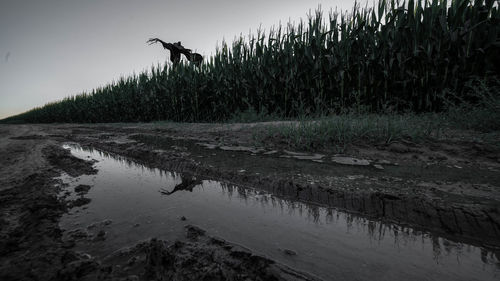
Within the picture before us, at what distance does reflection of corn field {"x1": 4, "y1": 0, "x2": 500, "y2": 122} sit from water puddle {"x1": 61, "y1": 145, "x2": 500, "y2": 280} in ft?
9.60

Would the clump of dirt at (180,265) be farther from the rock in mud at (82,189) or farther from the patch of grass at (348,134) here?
the patch of grass at (348,134)

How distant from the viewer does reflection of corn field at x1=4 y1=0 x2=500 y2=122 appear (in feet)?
15.7

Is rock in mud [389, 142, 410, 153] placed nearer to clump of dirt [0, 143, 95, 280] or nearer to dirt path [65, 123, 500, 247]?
dirt path [65, 123, 500, 247]

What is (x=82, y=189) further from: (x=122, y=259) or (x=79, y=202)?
(x=122, y=259)

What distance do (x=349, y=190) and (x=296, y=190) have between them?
38 cm

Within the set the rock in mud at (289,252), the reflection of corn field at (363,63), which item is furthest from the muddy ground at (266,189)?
the reflection of corn field at (363,63)

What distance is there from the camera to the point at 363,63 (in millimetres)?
5598

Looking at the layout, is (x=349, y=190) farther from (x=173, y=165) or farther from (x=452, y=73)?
Answer: (x=452, y=73)

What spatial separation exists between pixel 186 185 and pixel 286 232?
112 cm

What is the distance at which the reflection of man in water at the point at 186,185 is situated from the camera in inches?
77.9

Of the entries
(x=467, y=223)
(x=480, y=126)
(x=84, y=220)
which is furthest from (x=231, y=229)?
(x=480, y=126)

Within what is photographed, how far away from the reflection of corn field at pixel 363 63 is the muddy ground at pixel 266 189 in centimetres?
176

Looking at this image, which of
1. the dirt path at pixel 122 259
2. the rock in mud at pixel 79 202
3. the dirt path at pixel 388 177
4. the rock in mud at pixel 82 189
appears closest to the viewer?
the dirt path at pixel 122 259

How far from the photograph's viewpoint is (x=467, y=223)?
4.39ft
